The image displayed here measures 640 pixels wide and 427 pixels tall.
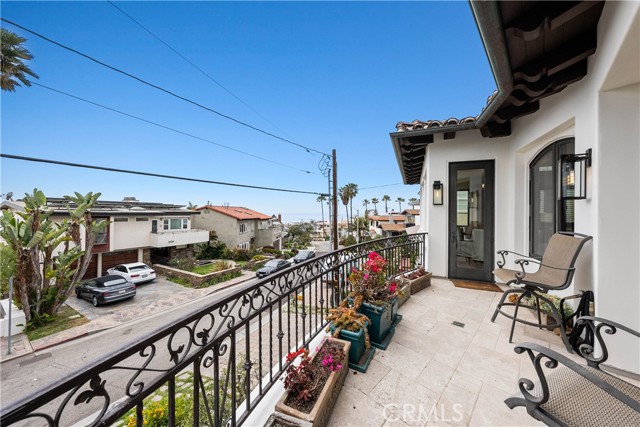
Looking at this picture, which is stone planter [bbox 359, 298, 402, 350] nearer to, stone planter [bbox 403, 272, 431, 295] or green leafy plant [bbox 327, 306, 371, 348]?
green leafy plant [bbox 327, 306, 371, 348]

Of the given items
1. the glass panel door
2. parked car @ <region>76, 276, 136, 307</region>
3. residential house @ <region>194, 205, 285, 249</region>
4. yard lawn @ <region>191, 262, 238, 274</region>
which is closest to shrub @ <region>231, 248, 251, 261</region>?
residential house @ <region>194, 205, 285, 249</region>

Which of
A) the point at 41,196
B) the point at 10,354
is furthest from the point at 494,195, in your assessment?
the point at 41,196

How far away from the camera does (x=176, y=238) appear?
1753cm

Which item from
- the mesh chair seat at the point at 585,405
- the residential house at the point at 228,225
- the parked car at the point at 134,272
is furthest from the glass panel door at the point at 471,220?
the residential house at the point at 228,225

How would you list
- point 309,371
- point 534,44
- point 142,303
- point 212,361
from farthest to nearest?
point 142,303 → point 534,44 → point 309,371 → point 212,361

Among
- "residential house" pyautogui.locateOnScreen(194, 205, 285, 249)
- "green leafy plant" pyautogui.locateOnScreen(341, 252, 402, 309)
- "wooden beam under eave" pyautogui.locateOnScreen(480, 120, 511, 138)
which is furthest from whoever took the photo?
"residential house" pyautogui.locateOnScreen(194, 205, 285, 249)

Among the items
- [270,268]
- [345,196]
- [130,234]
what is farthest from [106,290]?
[345,196]

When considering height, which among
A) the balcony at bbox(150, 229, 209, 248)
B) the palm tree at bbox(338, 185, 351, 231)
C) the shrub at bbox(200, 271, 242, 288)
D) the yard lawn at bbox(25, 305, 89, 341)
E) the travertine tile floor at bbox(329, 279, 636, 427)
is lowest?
the yard lawn at bbox(25, 305, 89, 341)

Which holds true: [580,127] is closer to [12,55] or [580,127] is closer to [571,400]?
[571,400]

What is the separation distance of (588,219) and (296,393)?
332 centimetres

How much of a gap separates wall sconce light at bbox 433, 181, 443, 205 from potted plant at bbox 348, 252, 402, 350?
2843mm

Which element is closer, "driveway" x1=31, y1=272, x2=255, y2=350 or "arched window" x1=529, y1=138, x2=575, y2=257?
"arched window" x1=529, y1=138, x2=575, y2=257

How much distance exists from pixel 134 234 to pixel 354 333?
742 inches

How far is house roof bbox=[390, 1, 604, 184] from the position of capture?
185 cm
